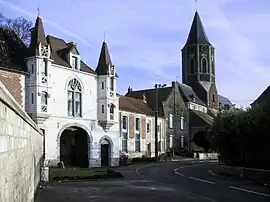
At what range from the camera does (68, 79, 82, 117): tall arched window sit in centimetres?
4572

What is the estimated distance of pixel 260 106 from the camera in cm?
2922

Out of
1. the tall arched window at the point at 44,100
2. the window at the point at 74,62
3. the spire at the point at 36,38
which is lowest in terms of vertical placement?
the tall arched window at the point at 44,100

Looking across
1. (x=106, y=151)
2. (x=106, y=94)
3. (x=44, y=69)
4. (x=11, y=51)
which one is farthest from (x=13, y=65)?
(x=106, y=151)

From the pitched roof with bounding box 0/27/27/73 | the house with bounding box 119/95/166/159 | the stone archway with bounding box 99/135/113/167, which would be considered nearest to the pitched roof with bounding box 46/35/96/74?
the pitched roof with bounding box 0/27/27/73

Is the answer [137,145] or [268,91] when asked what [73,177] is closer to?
[137,145]

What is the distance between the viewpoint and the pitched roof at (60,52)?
45.4m

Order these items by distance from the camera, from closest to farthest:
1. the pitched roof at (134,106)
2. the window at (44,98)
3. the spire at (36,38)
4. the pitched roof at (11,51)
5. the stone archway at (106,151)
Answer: the pitched roof at (11,51) < the window at (44,98) < the spire at (36,38) < the stone archway at (106,151) < the pitched roof at (134,106)

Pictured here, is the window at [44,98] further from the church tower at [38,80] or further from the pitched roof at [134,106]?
the pitched roof at [134,106]

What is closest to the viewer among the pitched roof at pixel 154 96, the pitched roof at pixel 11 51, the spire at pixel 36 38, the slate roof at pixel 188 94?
the pitched roof at pixel 11 51

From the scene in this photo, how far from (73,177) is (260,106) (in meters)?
13.7

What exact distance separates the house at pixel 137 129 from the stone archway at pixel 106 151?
238 inches

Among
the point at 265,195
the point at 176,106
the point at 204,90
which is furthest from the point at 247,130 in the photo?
the point at 204,90

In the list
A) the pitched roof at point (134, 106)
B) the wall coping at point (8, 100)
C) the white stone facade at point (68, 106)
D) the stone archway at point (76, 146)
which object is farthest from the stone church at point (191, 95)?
the wall coping at point (8, 100)

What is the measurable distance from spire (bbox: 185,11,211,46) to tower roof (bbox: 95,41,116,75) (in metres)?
50.5
